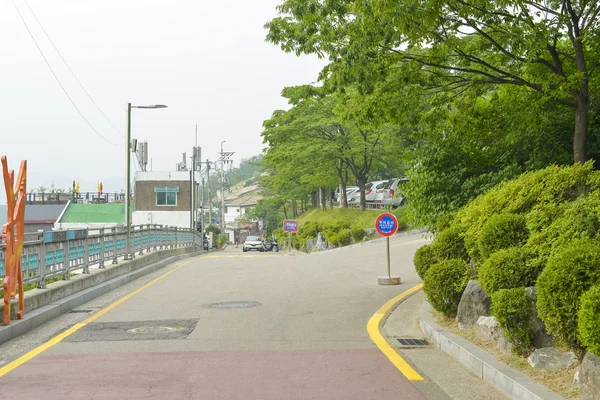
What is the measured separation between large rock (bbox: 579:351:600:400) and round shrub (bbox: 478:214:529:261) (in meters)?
3.12

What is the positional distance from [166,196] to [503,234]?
62033 millimetres

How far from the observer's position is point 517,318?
630 centimetres

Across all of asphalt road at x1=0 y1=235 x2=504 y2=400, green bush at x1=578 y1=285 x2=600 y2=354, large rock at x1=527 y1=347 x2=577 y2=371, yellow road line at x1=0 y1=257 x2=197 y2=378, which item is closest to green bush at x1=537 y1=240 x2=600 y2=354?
large rock at x1=527 y1=347 x2=577 y2=371

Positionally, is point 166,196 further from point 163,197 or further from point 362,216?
point 362,216

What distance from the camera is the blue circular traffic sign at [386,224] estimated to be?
48.5 feet

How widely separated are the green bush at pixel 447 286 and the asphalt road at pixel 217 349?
105 cm

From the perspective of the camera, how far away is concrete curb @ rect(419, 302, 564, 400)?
5.37 m

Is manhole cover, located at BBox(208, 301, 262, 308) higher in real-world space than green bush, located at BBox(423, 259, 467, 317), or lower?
lower

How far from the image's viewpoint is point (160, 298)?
13.0 metres

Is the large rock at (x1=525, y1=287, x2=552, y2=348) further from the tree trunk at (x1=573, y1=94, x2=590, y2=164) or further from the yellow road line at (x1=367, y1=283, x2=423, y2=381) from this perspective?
the tree trunk at (x1=573, y1=94, x2=590, y2=164)

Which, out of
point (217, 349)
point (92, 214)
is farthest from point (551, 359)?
point (92, 214)

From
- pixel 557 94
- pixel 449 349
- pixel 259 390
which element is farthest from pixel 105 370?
pixel 557 94

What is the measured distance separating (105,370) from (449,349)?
3.72 meters

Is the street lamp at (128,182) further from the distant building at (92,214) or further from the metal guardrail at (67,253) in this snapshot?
the distant building at (92,214)
